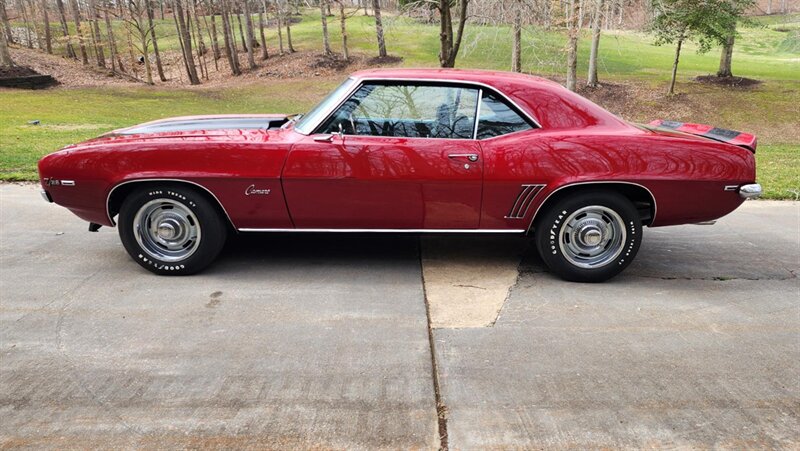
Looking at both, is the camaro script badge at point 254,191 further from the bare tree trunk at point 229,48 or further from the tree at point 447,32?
the bare tree trunk at point 229,48

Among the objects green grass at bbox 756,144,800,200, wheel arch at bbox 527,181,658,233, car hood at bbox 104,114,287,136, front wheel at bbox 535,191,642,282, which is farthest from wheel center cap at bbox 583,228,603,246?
green grass at bbox 756,144,800,200

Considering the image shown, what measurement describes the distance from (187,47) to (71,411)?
29669 mm

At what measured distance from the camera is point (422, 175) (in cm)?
426

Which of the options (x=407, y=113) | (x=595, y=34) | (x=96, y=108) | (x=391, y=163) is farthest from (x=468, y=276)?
(x=96, y=108)

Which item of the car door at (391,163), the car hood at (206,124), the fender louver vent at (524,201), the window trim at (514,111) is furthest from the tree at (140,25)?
the fender louver vent at (524,201)

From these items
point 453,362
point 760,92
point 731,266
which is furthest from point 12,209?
point 760,92

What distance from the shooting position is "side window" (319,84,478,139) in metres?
4.33

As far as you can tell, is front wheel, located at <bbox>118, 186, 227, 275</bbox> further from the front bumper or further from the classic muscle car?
the front bumper

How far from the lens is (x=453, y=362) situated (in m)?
3.30

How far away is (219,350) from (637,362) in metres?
2.39

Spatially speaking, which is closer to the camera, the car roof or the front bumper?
the front bumper

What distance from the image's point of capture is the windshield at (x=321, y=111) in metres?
4.36

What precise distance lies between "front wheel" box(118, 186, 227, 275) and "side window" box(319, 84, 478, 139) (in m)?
1.10

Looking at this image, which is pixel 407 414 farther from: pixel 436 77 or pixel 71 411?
pixel 436 77
